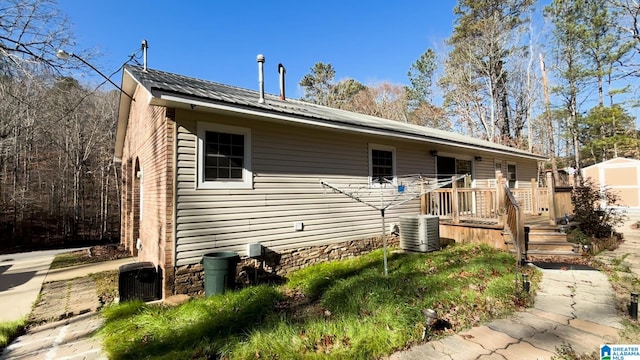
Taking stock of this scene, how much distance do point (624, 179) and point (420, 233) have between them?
2152cm

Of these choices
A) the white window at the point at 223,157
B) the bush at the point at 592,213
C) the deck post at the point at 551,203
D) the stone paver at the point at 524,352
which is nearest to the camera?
the stone paver at the point at 524,352

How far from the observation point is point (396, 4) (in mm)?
14258

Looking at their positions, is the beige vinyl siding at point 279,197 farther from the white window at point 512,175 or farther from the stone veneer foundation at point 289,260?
the white window at point 512,175

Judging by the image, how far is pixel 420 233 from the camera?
7273 mm

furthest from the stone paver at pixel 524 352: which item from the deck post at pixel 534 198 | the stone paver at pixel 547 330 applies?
the deck post at pixel 534 198

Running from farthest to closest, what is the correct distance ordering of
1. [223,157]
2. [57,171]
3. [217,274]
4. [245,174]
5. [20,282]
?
[57,171], [20,282], [245,174], [223,157], [217,274]

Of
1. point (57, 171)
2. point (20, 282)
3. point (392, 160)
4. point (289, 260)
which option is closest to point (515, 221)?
point (392, 160)

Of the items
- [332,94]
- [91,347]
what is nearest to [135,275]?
[91,347]

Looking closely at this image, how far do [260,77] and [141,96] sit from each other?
11.9 feet

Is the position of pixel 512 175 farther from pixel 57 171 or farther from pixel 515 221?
pixel 57 171

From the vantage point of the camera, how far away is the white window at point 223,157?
213 inches

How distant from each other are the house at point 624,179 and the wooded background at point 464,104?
4.93ft

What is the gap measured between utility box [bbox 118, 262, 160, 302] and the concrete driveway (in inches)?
56.8

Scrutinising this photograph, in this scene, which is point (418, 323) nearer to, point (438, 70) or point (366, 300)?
point (366, 300)
